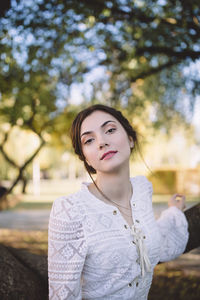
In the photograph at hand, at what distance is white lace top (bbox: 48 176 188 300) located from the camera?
148 cm

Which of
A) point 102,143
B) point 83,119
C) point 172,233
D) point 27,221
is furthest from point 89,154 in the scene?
point 27,221

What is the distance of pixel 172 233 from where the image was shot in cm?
208

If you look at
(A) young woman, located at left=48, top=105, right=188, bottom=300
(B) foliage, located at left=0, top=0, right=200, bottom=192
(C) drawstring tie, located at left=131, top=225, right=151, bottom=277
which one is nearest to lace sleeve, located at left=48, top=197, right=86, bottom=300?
(A) young woman, located at left=48, top=105, right=188, bottom=300

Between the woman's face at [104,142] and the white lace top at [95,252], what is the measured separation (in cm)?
20

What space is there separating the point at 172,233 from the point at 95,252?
0.76m

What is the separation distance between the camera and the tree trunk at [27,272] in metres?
1.87

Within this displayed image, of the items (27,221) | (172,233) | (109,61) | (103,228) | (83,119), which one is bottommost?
(27,221)

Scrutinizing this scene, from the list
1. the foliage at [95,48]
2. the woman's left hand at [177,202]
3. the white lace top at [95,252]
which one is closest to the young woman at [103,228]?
the white lace top at [95,252]

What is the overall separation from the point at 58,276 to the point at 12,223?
999cm

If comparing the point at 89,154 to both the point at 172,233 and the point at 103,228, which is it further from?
the point at 172,233

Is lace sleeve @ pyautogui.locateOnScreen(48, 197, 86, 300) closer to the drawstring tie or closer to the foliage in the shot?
the drawstring tie

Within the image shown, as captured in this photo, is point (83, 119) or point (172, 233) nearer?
point (83, 119)

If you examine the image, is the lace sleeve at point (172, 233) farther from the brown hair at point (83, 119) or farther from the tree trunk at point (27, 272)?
the brown hair at point (83, 119)

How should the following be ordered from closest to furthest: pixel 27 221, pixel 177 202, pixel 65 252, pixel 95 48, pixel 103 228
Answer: pixel 65 252 → pixel 103 228 → pixel 177 202 → pixel 95 48 → pixel 27 221
